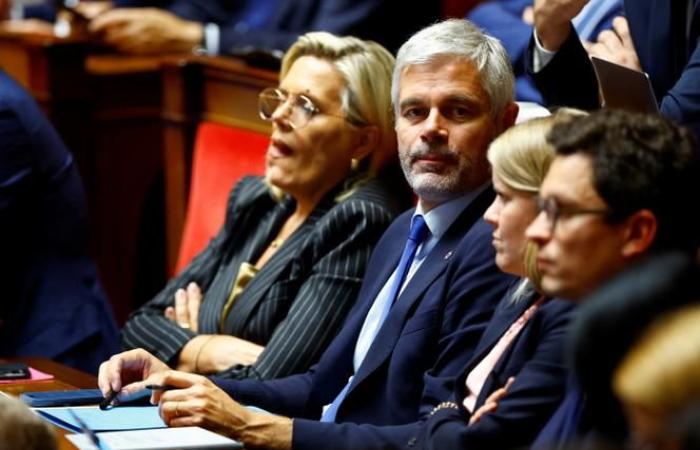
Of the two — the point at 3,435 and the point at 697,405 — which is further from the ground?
the point at 697,405

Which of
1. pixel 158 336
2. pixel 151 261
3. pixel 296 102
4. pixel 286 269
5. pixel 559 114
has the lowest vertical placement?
pixel 151 261

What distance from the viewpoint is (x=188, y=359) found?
3.45 meters

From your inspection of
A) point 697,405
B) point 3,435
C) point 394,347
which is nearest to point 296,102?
point 394,347

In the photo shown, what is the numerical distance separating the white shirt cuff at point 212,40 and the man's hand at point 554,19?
227 cm

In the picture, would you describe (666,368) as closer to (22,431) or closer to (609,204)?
(609,204)

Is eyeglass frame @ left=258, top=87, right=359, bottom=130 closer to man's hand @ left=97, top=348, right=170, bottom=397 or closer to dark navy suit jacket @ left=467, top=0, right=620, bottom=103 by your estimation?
dark navy suit jacket @ left=467, top=0, right=620, bottom=103

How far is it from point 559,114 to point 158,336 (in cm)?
141

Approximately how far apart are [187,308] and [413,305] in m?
0.95

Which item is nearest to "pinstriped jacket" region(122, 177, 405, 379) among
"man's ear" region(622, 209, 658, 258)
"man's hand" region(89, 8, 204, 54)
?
"man's ear" region(622, 209, 658, 258)

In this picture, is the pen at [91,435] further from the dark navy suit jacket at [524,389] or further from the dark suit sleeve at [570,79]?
the dark suit sleeve at [570,79]

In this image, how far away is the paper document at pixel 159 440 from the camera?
7.78ft

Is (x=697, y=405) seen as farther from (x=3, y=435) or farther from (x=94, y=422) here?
(x=94, y=422)

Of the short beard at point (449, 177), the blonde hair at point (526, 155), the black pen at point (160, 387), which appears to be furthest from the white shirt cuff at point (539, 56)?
the black pen at point (160, 387)

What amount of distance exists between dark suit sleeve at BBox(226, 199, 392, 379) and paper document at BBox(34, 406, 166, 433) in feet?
1.59
